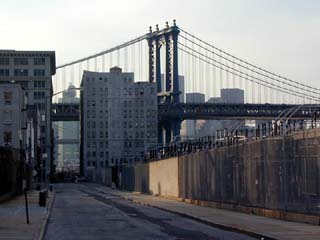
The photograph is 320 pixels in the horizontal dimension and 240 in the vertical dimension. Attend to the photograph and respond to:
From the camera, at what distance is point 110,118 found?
17812 cm

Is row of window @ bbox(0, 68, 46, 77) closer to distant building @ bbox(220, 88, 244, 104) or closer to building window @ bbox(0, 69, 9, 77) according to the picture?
building window @ bbox(0, 69, 9, 77)

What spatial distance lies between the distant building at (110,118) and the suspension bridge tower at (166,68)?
158 inches

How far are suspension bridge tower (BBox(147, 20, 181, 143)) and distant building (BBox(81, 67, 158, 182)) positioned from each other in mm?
4026

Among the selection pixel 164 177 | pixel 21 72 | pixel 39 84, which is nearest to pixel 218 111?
pixel 39 84

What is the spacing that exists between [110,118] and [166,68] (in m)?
18.5

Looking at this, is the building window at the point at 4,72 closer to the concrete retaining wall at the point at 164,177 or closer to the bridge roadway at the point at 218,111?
the bridge roadway at the point at 218,111

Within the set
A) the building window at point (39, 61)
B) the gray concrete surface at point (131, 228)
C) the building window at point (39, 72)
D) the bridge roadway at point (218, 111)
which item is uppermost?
the building window at point (39, 61)

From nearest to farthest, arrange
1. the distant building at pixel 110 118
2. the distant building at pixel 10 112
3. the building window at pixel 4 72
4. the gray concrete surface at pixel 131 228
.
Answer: the gray concrete surface at pixel 131 228 → the distant building at pixel 10 112 → the distant building at pixel 110 118 → the building window at pixel 4 72

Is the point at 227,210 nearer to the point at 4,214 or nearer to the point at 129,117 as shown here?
the point at 4,214

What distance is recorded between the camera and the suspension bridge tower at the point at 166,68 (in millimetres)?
164250

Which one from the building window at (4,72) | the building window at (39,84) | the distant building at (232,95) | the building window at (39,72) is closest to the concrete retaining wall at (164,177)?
the distant building at (232,95)

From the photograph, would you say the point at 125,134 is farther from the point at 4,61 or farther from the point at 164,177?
the point at 164,177

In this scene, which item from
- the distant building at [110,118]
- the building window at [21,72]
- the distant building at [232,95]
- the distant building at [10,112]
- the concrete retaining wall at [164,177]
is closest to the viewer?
the concrete retaining wall at [164,177]

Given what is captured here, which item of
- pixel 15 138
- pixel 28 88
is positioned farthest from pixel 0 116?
pixel 28 88
